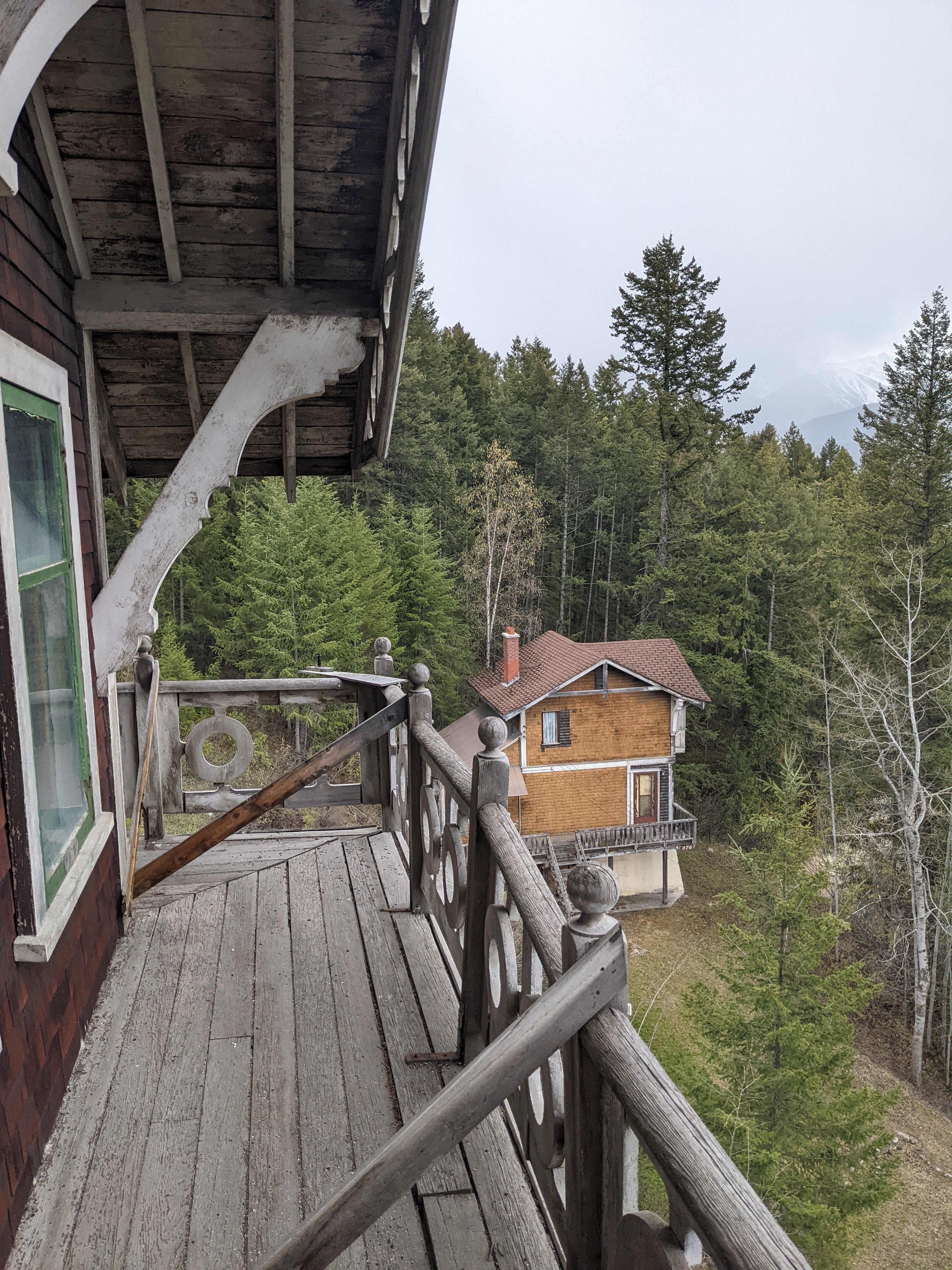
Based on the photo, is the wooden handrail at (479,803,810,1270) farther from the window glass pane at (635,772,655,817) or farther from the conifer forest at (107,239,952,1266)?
the window glass pane at (635,772,655,817)

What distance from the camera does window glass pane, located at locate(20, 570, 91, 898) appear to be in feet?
7.20

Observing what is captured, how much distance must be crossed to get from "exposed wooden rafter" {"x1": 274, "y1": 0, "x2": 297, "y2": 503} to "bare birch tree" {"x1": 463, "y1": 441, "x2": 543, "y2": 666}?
2201cm

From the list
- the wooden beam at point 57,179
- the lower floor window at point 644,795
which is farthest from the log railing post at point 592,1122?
the lower floor window at point 644,795

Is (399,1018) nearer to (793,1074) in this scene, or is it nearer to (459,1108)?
(459,1108)

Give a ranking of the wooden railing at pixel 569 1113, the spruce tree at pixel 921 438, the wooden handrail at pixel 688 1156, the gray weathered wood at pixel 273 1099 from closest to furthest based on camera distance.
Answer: the wooden handrail at pixel 688 1156, the wooden railing at pixel 569 1113, the gray weathered wood at pixel 273 1099, the spruce tree at pixel 921 438

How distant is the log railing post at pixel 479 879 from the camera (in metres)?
2.30

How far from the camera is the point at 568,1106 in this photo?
1.55 meters

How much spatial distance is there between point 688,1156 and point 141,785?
3.19 m

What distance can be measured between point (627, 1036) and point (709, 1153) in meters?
0.27

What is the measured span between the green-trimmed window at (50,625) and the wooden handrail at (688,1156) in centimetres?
151

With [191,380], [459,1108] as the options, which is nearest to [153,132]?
[191,380]

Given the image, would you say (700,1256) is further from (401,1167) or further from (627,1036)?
(401,1167)

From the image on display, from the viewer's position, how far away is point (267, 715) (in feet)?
78.9

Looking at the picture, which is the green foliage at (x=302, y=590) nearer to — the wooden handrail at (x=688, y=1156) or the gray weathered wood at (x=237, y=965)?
the gray weathered wood at (x=237, y=965)
